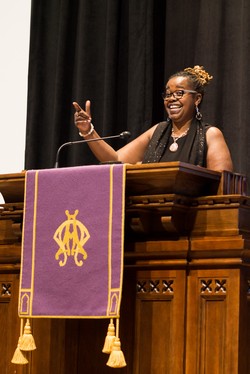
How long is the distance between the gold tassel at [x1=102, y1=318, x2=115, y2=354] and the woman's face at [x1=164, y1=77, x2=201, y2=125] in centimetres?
121

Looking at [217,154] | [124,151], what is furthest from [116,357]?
[124,151]

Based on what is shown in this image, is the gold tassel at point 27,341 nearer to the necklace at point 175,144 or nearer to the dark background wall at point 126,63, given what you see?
the necklace at point 175,144

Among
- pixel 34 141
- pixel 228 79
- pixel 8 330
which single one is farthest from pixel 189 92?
pixel 34 141

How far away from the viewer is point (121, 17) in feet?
19.6

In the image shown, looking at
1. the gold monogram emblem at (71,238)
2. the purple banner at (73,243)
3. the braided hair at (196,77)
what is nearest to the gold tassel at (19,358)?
the purple banner at (73,243)

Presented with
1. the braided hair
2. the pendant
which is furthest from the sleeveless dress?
the braided hair

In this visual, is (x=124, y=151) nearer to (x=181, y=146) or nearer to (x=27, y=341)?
(x=181, y=146)

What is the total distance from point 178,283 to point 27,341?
23.9 inches

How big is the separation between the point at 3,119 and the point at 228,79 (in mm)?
1546

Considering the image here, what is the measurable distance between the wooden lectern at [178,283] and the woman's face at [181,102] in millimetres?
712

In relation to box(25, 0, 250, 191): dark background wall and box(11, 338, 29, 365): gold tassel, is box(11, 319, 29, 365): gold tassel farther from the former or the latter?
box(25, 0, 250, 191): dark background wall

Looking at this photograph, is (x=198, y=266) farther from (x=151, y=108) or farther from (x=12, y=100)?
(x=12, y=100)

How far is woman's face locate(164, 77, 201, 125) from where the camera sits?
14.8 feet

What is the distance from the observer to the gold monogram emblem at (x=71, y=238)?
12.3ft
